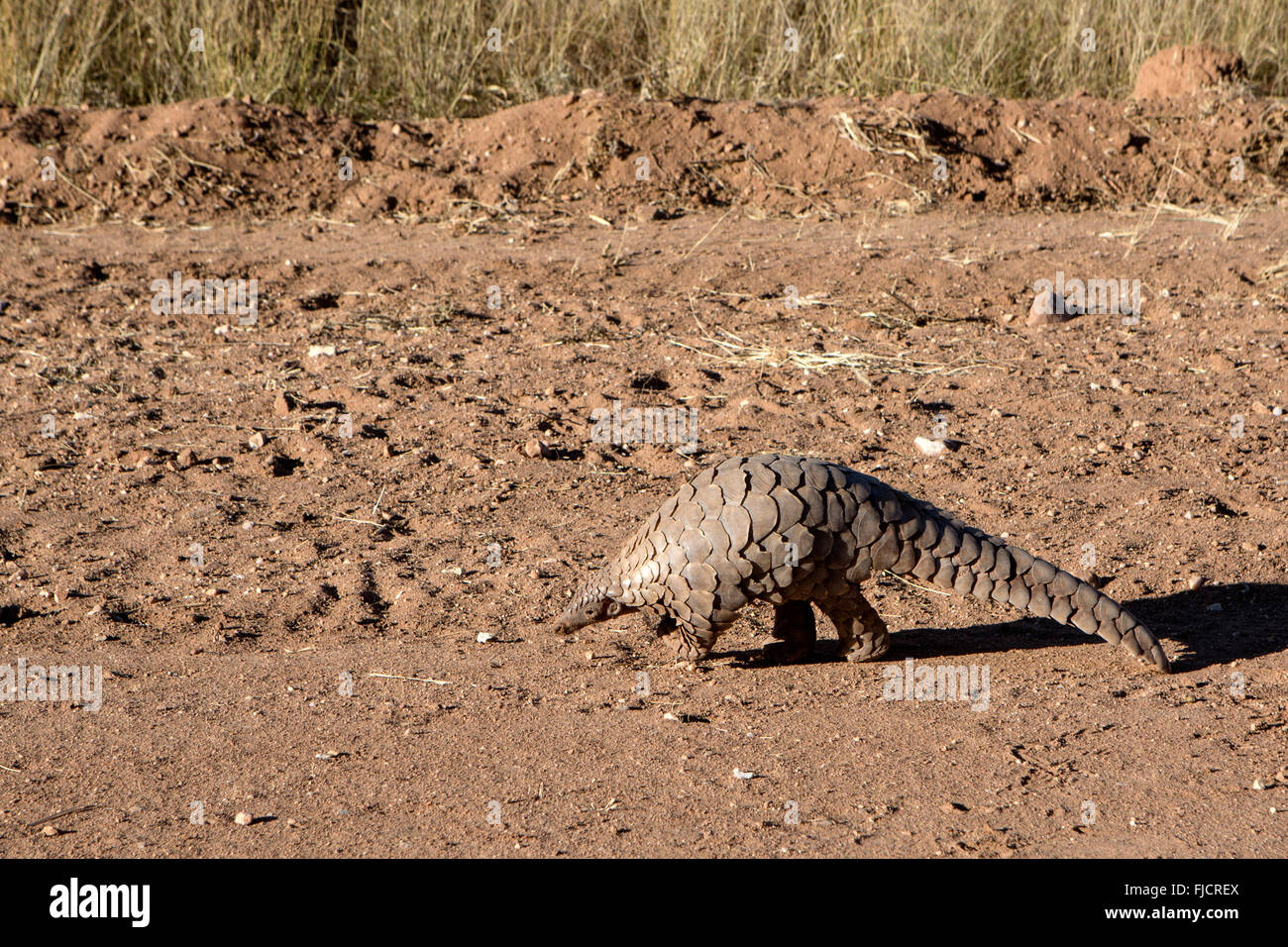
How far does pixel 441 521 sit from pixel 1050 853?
2.98 metres

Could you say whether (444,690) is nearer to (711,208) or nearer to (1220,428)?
(1220,428)

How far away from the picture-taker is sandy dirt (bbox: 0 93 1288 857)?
3465mm

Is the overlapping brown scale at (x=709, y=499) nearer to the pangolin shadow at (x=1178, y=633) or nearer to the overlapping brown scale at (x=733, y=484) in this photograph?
the overlapping brown scale at (x=733, y=484)

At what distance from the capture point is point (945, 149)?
10.1 m

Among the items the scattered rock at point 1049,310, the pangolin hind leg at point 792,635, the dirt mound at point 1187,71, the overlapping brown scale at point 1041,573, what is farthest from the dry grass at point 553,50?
the overlapping brown scale at point 1041,573

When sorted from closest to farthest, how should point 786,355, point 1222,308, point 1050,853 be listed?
point 1050,853
point 786,355
point 1222,308

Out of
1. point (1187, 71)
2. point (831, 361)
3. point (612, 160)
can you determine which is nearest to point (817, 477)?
point (831, 361)

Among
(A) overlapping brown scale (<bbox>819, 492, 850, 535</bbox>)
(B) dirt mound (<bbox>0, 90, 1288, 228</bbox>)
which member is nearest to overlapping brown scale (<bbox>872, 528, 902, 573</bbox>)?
(A) overlapping brown scale (<bbox>819, 492, 850, 535</bbox>)

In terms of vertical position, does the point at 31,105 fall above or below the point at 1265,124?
below

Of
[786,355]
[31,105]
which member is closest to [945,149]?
[786,355]

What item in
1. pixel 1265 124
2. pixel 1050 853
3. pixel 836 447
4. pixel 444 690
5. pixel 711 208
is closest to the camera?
pixel 1050 853

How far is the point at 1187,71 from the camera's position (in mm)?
10898

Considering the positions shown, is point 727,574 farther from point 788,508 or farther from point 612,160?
point 612,160

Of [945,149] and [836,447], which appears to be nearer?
[836,447]
